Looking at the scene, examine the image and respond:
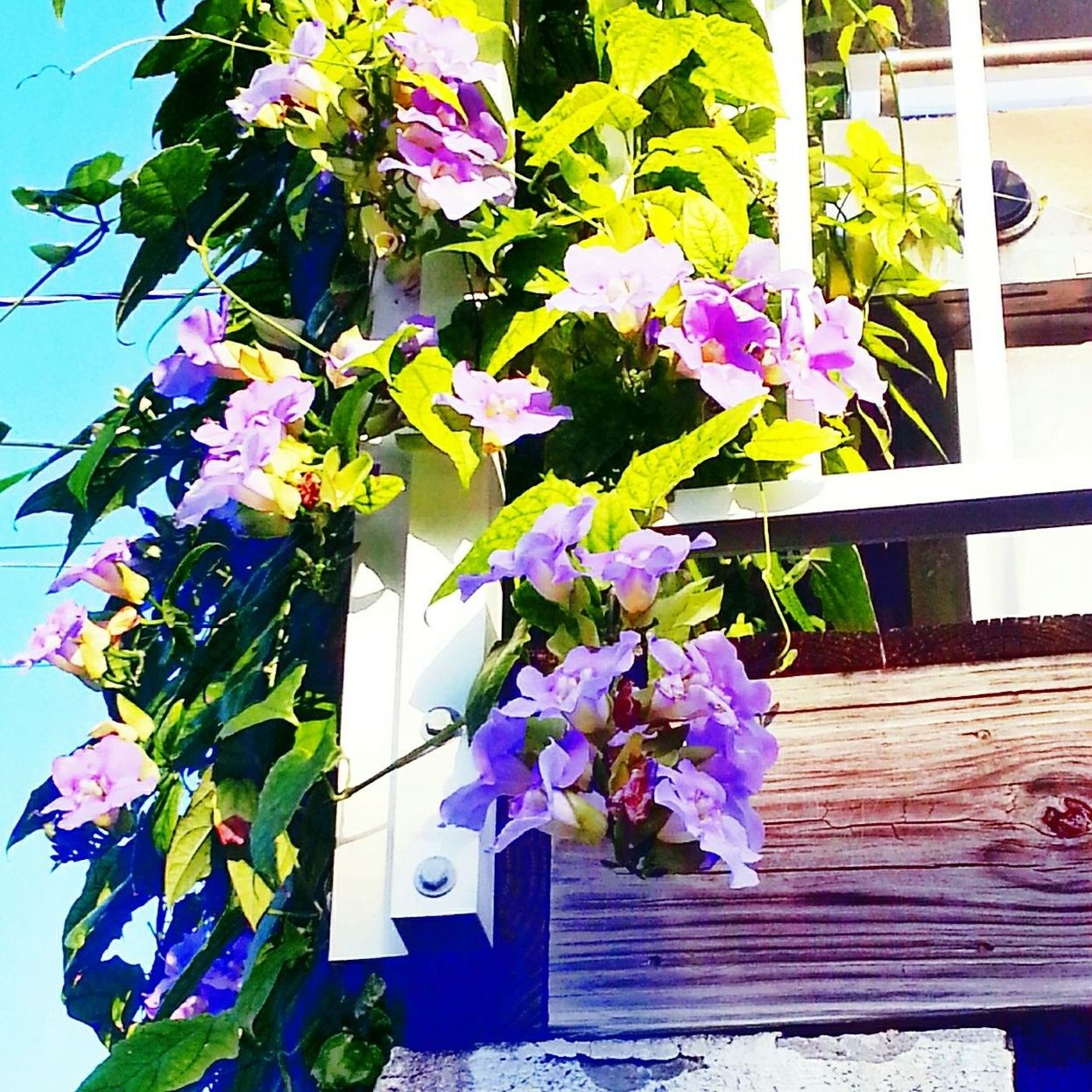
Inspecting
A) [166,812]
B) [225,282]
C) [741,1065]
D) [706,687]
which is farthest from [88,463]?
[741,1065]

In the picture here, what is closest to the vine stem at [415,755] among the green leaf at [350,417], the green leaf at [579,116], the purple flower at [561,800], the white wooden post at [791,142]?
the purple flower at [561,800]

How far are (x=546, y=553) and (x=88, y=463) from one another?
52 cm

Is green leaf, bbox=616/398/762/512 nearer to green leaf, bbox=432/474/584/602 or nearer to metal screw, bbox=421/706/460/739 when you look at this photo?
green leaf, bbox=432/474/584/602

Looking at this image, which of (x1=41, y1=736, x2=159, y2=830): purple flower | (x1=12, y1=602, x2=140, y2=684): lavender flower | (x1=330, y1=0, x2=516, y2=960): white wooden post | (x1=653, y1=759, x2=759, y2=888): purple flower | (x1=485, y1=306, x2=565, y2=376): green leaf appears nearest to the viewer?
(x1=653, y1=759, x2=759, y2=888): purple flower

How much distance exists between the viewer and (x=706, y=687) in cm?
98

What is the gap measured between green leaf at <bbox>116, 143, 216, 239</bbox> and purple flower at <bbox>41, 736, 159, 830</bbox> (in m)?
0.42

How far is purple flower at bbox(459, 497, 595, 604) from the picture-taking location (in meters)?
0.99

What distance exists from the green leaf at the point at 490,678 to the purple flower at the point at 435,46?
0.44m

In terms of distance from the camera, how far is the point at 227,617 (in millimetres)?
1269

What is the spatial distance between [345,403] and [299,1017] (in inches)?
17.1

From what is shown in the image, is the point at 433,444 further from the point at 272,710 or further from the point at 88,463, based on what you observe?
the point at 88,463

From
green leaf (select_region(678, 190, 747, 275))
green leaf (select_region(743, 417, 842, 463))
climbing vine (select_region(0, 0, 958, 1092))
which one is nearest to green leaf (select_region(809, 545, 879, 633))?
climbing vine (select_region(0, 0, 958, 1092))

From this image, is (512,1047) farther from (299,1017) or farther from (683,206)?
(683,206)

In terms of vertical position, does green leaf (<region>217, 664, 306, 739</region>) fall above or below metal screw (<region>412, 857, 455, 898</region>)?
above
